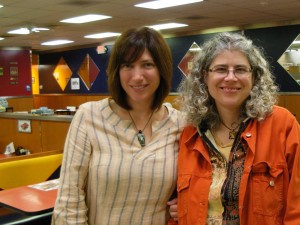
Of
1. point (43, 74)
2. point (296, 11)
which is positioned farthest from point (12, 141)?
point (43, 74)

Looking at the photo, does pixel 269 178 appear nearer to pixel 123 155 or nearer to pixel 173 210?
pixel 173 210

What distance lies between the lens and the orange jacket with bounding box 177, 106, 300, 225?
1.49 meters

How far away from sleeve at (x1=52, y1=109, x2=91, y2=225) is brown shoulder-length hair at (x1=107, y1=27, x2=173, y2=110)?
261 mm

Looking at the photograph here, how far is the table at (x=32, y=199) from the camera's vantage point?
2254 mm

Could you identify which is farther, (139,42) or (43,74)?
(43,74)

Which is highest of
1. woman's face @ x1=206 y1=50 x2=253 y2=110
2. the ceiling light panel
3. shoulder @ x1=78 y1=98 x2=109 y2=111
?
the ceiling light panel

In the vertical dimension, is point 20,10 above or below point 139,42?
above

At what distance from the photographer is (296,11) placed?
7371 mm

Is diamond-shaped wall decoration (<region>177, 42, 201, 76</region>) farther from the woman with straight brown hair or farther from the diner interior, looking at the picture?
the woman with straight brown hair

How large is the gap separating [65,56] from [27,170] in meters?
10.7

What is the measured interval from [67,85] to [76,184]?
12342 mm

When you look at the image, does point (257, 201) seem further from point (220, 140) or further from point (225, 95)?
point (225, 95)


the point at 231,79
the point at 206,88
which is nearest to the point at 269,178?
the point at 231,79

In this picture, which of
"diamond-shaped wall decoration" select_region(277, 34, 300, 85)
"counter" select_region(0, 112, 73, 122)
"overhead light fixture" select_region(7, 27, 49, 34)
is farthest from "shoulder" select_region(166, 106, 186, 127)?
"diamond-shaped wall decoration" select_region(277, 34, 300, 85)
